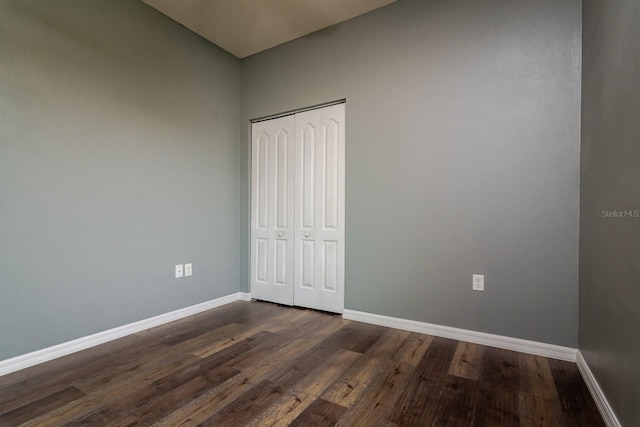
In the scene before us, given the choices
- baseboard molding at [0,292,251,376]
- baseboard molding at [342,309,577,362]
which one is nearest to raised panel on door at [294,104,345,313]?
baseboard molding at [342,309,577,362]

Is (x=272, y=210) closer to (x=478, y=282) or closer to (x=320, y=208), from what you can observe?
(x=320, y=208)

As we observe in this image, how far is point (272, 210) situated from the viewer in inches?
129

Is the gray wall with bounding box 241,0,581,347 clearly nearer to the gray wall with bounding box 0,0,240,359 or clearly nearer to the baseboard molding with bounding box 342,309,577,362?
the baseboard molding with bounding box 342,309,577,362

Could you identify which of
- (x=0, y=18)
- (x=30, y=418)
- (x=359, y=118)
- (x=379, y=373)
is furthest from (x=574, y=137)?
(x=0, y=18)

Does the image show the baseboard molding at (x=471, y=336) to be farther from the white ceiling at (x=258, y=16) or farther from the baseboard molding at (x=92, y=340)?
the white ceiling at (x=258, y=16)

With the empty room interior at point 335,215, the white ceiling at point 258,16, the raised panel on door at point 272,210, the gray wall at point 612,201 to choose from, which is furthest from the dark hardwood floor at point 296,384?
the white ceiling at point 258,16

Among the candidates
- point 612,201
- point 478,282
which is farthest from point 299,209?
point 612,201

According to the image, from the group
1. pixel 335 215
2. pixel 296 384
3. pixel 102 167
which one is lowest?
pixel 296 384

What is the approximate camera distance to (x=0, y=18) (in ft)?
5.82

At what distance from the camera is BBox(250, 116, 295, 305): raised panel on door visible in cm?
316

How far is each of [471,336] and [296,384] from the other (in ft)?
4.51

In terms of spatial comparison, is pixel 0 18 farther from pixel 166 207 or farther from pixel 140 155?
pixel 166 207

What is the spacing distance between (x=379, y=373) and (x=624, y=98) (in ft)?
5.90

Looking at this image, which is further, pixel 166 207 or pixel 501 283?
pixel 166 207
